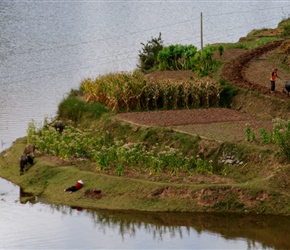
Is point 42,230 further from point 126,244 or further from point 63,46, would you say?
point 63,46

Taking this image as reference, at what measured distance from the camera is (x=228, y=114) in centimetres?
2723

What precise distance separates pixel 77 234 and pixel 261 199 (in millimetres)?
4081

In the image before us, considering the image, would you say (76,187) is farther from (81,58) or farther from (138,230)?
(81,58)

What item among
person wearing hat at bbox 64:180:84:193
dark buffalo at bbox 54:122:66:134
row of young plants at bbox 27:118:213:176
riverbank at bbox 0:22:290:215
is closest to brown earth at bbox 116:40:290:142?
riverbank at bbox 0:22:290:215

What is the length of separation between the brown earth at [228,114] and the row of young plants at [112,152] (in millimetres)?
1099

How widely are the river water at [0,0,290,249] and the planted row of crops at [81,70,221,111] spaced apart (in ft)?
11.0

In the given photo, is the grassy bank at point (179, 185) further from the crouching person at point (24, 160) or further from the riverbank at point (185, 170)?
the crouching person at point (24, 160)

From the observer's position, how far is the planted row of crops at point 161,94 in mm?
28094

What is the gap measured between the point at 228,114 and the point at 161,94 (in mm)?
2112

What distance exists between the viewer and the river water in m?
20.9

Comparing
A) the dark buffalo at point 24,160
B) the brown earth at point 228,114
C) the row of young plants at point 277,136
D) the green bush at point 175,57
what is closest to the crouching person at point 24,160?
the dark buffalo at point 24,160

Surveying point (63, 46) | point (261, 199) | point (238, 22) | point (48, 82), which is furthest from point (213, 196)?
point (238, 22)

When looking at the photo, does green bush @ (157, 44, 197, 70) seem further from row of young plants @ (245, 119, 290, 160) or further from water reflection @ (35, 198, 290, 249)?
water reflection @ (35, 198, 290, 249)

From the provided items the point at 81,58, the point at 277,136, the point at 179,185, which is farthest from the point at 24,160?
the point at 81,58
